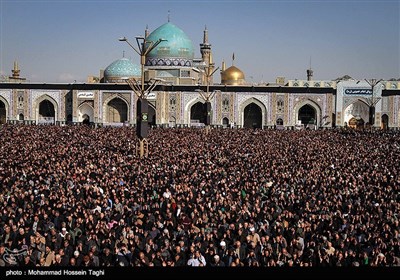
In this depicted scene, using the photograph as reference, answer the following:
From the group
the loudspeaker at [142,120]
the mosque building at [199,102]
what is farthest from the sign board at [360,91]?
the loudspeaker at [142,120]

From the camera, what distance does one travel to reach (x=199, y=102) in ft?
151

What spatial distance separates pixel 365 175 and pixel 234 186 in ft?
14.0

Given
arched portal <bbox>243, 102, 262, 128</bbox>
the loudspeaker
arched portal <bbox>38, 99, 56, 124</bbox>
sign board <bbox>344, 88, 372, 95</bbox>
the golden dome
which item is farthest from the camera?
the golden dome

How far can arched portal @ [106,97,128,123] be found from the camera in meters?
46.4

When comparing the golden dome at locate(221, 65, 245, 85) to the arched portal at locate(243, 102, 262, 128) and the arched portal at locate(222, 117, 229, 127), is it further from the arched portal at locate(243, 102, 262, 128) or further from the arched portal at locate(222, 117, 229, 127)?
the arched portal at locate(222, 117, 229, 127)

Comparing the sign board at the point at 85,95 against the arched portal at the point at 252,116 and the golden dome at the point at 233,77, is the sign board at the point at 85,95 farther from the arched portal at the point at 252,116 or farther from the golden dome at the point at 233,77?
the arched portal at the point at 252,116

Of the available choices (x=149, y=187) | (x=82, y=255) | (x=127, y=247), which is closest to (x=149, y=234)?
(x=127, y=247)

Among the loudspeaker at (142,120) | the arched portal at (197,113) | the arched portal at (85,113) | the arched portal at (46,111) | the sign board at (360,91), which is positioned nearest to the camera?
the loudspeaker at (142,120)

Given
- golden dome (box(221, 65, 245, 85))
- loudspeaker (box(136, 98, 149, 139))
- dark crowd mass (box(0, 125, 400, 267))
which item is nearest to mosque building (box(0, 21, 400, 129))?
golden dome (box(221, 65, 245, 85))

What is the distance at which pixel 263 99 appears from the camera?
45344 mm

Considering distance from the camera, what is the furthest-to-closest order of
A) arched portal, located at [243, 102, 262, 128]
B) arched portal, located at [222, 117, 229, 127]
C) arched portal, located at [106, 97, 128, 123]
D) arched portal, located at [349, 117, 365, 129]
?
1. arched portal, located at [243, 102, 262, 128]
2. arched portal, located at [106, 97, 128, 123]
3. arched portal, located at [349, 117, 365, 129]
4. arched portal, located at [222, 117, 229, 127]

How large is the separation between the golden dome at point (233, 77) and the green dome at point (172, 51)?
365 cm

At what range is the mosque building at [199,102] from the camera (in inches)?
1757

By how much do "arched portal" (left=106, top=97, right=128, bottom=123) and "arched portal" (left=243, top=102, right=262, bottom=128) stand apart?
1081 centimetres
